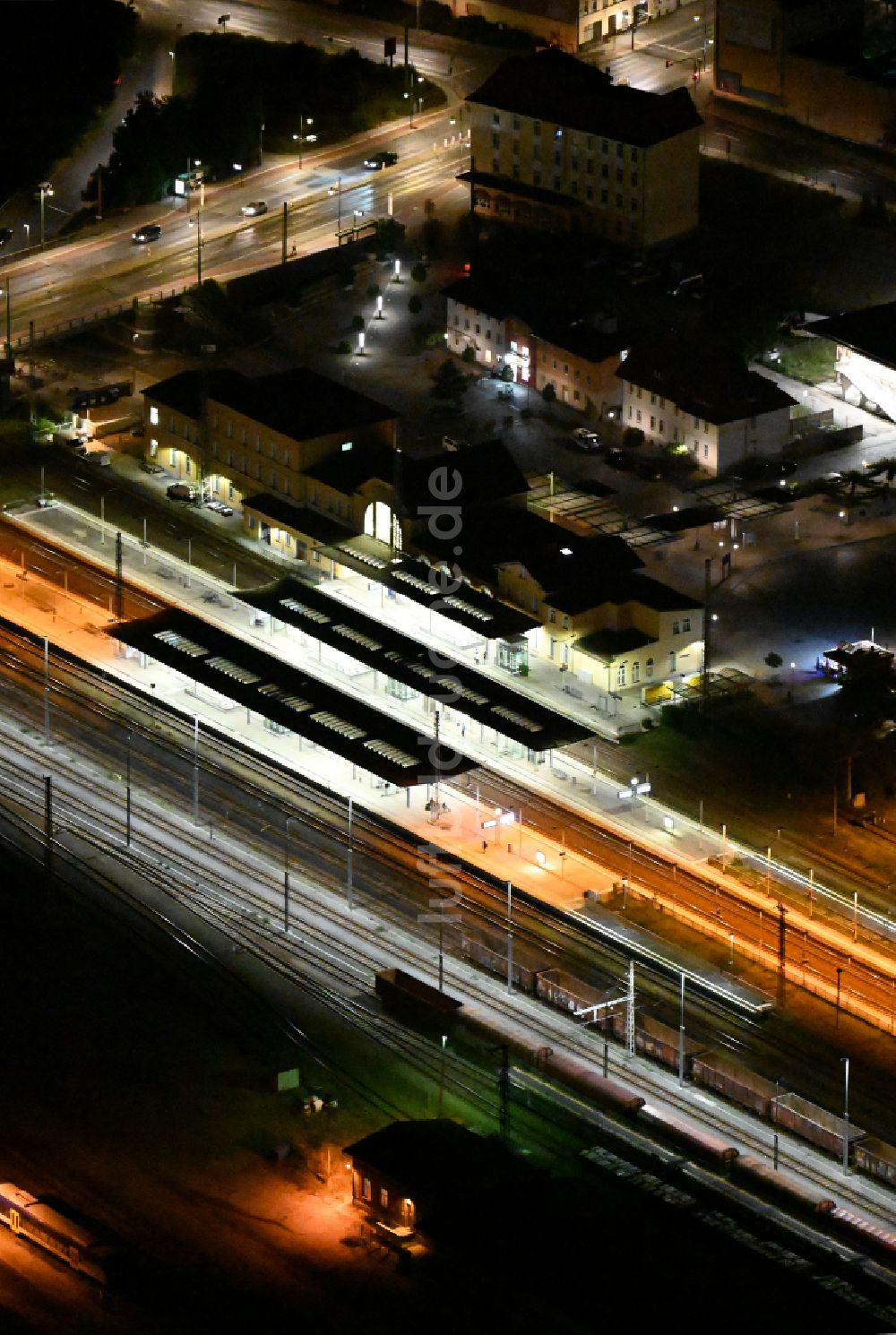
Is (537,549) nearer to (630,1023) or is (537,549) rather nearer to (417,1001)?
(417,1001)

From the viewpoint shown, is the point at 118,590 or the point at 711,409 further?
the point at 711,409

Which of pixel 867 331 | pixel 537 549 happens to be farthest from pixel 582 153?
pixel 537 549

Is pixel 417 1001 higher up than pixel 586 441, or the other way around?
pixel 417 1001

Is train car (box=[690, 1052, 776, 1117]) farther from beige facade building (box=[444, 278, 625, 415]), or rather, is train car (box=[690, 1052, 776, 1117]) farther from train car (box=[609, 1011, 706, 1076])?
beige facade building (box=[444, 278, 625, 415])

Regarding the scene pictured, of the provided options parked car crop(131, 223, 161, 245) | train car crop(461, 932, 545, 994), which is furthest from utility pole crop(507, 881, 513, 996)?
parked car crop(131, 223, 161, 245)

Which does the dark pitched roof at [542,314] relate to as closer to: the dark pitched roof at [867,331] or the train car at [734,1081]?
the dark pitched roof at [867,331]

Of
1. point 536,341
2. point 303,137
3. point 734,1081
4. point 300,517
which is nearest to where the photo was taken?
point 734,1081
